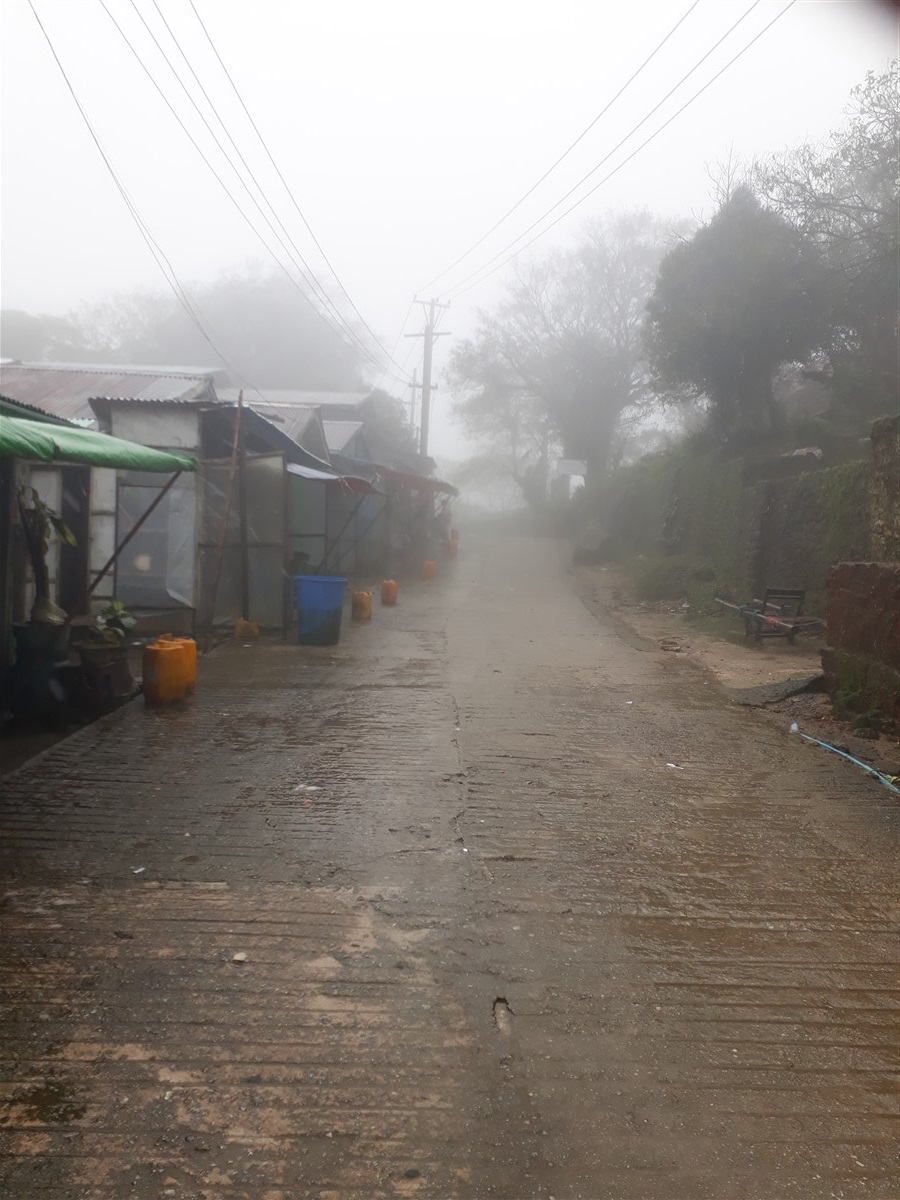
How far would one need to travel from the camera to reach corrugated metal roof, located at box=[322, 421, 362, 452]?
26359 mm

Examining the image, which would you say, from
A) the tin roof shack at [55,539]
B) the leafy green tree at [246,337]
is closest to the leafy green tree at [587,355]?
the leafy green tree at [246,337]

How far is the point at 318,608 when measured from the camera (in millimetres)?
12719

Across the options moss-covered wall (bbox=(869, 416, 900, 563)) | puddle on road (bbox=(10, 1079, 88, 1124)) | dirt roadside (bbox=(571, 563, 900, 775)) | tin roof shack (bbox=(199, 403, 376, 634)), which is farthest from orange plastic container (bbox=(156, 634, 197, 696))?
moss-covered wall (bbox=(869, 416, 900, 563))

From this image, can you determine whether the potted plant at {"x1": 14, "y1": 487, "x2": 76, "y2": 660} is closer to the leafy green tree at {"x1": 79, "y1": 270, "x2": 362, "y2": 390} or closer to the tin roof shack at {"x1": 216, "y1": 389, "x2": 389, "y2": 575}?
the tin roof shack at {"x1": 216, "y1": 389, "x2": 389, "y2": 575}

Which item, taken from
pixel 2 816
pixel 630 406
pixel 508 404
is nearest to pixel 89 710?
pixel 2 816

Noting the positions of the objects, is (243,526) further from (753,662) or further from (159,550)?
(753,662)

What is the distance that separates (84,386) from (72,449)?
12831mm

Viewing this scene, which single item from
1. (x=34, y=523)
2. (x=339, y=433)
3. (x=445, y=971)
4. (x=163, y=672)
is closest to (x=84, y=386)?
(x=339, y=433)

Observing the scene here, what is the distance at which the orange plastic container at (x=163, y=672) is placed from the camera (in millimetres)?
8516

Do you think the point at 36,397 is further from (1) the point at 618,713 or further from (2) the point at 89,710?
(1) the point at 618,713

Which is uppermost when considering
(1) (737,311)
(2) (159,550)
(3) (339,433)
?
(1) (737,311)

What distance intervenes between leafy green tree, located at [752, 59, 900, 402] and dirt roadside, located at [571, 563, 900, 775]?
19.9ft

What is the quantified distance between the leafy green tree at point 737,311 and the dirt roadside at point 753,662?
5.16m

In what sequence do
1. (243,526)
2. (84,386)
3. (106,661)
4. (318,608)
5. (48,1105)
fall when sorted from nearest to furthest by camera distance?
(48,1105) → (106,661) → (318,608) → (243,526) → (84,386)
